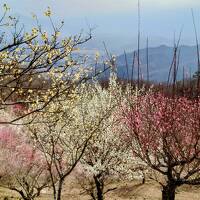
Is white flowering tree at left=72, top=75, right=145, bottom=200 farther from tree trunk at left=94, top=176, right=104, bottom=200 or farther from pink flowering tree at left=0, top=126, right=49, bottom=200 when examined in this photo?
pink flowering tree at left=0, top=126, right=49, bottom=200

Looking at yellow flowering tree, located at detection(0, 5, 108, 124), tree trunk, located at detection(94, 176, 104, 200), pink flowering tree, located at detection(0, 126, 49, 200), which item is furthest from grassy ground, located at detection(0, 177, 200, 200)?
yellow flowering tree, located at detection(0, 5, 108, 124)

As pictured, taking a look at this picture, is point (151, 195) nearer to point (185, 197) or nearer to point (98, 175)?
point (185, 197)

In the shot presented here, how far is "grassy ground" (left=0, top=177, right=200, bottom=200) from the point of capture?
156ft

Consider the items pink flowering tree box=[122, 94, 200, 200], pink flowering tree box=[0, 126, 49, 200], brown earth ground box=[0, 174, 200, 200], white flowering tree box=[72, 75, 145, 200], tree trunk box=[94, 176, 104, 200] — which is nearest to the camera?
pink flowering tree box=[122, 94, 200, 200]

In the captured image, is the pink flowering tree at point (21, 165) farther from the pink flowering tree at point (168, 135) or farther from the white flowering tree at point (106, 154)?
the pink flowering tree at point (168, 135)

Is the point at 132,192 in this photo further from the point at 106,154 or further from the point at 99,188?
the point at 99,188

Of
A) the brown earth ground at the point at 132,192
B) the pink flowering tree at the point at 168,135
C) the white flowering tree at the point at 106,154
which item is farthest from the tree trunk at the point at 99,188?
the pink flowering tree at the point at 168,135

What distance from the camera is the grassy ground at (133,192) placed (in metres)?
47.6

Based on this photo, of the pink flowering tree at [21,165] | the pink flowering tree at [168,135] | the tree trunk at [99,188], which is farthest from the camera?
the pink flowering tree at [21,165]

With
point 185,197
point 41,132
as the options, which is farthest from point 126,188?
point 41,132

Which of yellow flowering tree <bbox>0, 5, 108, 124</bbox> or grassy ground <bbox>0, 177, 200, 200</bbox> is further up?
yellow flowering tree <bbox>0, 5, 108, 124</bbox>

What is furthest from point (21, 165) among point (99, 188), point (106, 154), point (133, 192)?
point (133, 192)

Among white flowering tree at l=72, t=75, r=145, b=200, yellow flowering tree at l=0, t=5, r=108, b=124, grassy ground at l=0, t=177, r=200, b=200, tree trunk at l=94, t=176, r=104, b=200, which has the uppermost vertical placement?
yellow flowering tree at l=0, t=5, r=108, b=124

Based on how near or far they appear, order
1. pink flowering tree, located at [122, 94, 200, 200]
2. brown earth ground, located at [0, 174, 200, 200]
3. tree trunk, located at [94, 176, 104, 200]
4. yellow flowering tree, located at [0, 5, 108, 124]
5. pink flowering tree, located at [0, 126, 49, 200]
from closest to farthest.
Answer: yellow flowering tree, located at [0, 5, 108, 124]
pink flowering tree, located at [122, 94, 200, 200]
tree trunk, located at [94, 176, 104, 200]
pink flowering tree, located at [0, 126, 49, 200]
brown earth ground, located at [0, 174, 200, 200]
